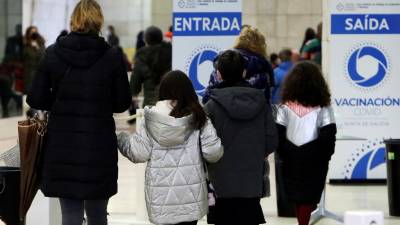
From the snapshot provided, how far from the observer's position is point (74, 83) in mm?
6250

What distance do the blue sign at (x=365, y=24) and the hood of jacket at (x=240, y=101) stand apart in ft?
16.1

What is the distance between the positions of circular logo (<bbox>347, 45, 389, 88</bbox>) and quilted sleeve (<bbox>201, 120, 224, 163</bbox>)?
5.34 meters

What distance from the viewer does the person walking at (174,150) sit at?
253 inches

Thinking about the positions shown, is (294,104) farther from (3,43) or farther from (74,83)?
(3,43)

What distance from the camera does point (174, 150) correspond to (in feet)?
21.3

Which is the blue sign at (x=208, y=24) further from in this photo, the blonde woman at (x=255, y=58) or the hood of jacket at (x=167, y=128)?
the hood of jacket at (x=167, y=128)

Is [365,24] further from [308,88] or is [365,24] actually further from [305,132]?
[305,132]

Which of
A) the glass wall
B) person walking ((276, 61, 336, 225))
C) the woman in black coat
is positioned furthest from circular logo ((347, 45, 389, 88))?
the glass wall

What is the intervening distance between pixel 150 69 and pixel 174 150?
18.3 feet

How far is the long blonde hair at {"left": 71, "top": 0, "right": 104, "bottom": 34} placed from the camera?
6227 mm

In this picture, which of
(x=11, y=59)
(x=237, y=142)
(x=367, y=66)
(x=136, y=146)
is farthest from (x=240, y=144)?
(x=11, y=59)

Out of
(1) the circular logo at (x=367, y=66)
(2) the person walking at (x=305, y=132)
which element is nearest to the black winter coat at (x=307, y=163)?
(2) the person walking at (x=305, y=132)

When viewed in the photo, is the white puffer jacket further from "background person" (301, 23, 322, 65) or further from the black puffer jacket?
"background person" (301, 23, 322, 65)

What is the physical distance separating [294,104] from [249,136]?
1339 millimetres
